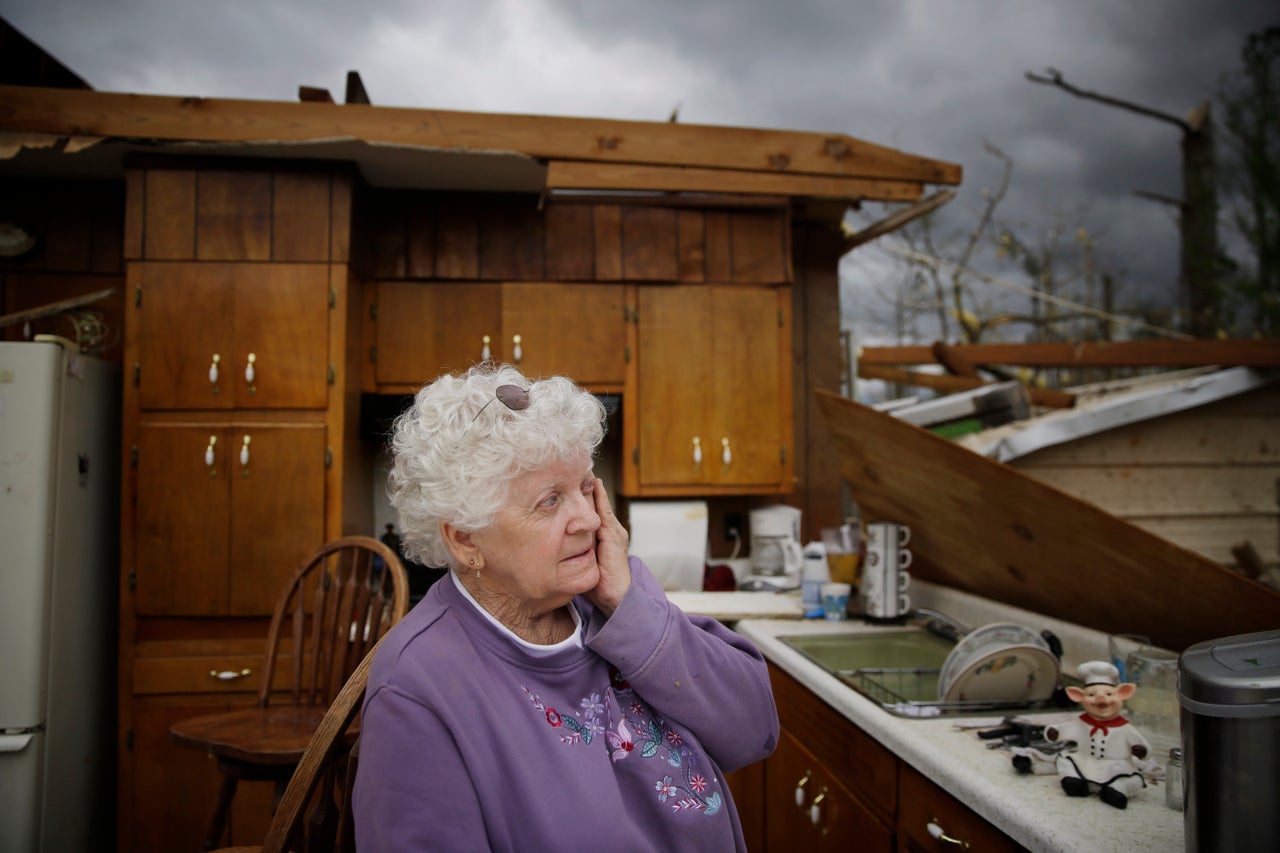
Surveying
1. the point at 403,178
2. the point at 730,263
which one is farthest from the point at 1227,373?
the point at 403,178

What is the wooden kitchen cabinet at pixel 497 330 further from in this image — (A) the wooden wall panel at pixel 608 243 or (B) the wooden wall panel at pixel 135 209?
(B) the wooden wall panel at pixel 135 209

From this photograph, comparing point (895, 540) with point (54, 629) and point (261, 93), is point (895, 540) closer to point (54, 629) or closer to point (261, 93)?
point (54, 629)

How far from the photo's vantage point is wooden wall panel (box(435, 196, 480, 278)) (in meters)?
3.22

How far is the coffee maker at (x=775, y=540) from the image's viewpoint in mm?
3375

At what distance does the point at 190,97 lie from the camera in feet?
8.72

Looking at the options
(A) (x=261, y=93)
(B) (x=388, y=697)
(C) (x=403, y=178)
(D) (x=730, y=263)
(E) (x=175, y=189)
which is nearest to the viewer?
(B) (x=388, y=697)

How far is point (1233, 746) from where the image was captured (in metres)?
0.91

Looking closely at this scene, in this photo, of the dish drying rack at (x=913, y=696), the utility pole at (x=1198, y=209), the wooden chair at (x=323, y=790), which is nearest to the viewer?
the wooden chair at (x=323, y=790)

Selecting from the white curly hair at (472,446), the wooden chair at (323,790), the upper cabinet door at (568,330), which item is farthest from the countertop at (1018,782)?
the upper cabinet door at (568,330)

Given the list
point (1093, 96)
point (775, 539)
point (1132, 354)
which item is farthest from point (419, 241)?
point (1093, 96)

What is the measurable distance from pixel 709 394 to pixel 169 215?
6.80 ft

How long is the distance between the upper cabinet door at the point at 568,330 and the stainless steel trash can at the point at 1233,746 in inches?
97.2

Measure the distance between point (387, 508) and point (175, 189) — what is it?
1.46 metres

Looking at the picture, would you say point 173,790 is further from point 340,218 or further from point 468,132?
point 468,132
